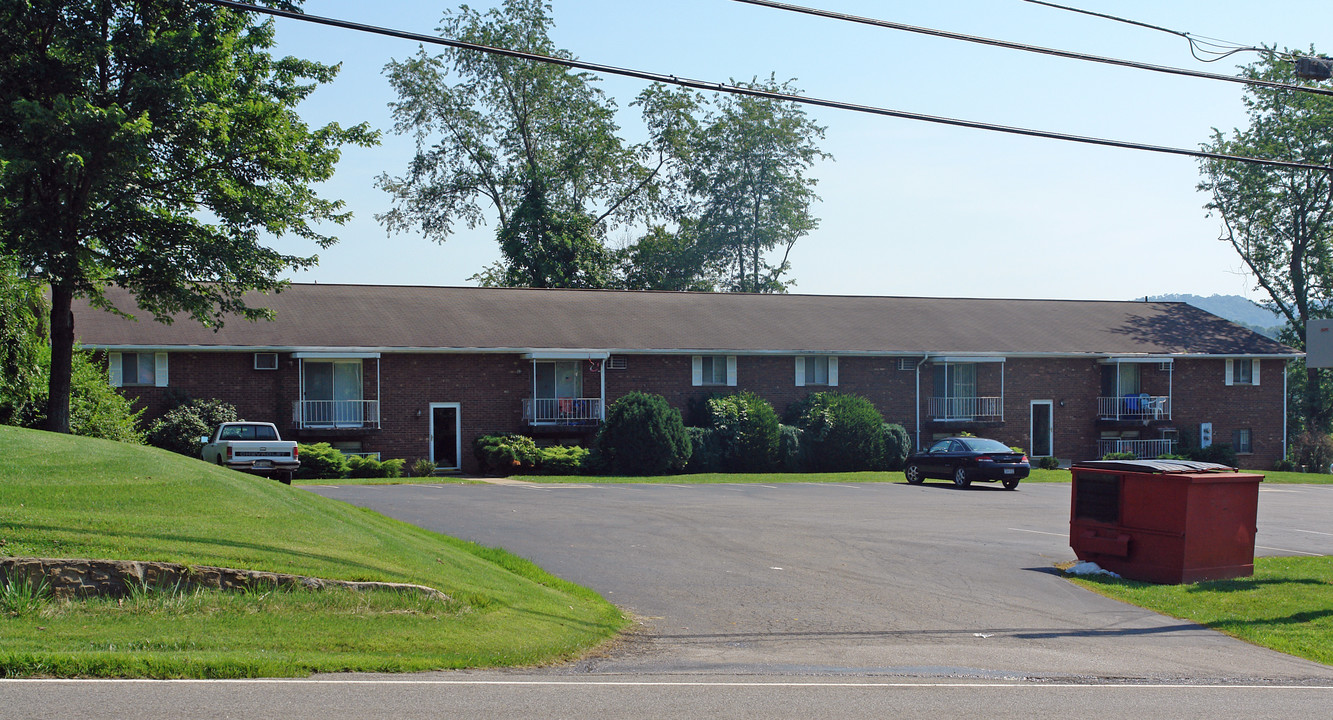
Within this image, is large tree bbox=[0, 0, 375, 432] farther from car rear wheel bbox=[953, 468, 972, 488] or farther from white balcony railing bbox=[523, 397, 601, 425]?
car rear wheel bbox=[953, 468, 972, 488]

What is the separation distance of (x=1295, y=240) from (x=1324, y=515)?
122ft

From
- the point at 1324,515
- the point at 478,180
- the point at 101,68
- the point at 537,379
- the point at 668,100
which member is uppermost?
the point at 668,100

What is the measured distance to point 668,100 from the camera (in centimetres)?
5753

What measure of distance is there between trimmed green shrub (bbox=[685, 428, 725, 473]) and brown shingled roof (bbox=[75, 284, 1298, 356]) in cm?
339

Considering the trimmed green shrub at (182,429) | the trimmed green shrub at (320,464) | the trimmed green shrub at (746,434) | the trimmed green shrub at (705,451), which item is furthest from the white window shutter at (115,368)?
the trimmed green shrub at (746,434)

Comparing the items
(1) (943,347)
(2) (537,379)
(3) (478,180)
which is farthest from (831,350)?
(3) (478,180)

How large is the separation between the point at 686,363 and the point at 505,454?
7550mm

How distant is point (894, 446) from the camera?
1465 inches

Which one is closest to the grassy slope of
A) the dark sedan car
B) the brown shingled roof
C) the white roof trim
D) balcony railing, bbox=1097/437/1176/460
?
the dark sedan car

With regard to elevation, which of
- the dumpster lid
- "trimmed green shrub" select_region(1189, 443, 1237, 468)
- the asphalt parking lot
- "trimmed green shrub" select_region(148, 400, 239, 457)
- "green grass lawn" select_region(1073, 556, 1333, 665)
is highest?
the dumpster lid

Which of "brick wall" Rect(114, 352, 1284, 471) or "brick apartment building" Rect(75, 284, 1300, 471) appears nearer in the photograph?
"brick wall" Rect(114, 352, 1284, 471)

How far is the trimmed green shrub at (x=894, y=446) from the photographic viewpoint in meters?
37.1

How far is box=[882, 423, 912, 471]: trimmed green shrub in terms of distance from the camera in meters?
37.1

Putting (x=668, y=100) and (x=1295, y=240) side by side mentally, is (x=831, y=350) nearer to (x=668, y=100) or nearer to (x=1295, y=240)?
(x=668, y=100)
